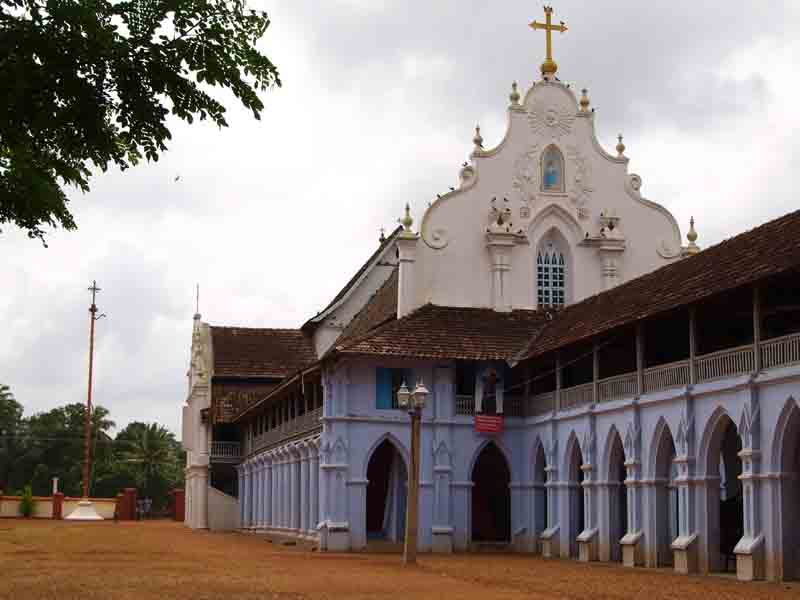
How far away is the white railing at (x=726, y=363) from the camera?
2478 centimetres

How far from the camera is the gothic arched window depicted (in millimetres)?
41000

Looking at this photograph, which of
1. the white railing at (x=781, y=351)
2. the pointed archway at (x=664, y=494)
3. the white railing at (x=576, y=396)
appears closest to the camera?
the white railing at (x=781, y=351)

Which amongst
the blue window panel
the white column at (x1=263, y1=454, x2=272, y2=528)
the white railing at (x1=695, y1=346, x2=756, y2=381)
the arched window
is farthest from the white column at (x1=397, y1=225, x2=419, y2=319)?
the white railing at (x1=695, y1=346, x2=756, y2=381)

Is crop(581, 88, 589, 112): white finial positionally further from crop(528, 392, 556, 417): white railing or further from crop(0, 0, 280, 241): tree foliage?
crop(0, 0, 280, 241): tree foliage

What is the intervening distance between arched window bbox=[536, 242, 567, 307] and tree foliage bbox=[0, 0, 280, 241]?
3267 centimetres

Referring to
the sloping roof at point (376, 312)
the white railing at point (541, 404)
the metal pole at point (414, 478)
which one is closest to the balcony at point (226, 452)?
the sloping roof at point (376, 312)

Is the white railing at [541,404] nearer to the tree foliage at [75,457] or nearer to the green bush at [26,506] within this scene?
the green bush at [26,506]

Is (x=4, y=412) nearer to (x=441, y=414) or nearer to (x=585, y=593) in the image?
(x=441, y=414)

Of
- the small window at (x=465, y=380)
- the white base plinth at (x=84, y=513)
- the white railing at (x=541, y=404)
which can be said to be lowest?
the white base plinth at (x=84, y=513)

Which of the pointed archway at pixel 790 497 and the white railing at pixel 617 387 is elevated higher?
the white railing at pixel 617 387

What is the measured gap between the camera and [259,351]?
6372 cm

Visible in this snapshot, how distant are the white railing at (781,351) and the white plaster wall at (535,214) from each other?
640 inches

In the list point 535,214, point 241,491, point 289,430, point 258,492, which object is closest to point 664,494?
point 535,214

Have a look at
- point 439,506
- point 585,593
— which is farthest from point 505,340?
point 585,593
